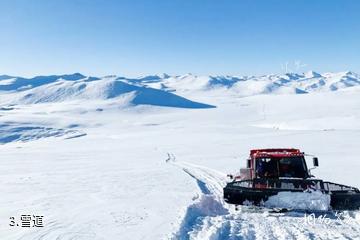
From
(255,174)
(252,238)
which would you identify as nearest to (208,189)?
(255,174)

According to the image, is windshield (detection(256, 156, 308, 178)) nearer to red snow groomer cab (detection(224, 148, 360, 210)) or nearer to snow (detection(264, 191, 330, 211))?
red snow groomer cab (detection(224, 148, 360, 210))

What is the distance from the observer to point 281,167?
13.3 meters

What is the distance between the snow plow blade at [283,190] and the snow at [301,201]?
12cm

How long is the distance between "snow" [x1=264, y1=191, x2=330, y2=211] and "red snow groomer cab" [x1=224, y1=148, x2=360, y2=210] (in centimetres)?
13

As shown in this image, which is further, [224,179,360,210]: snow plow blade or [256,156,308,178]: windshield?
Result: [256,156,308,178]: windshield

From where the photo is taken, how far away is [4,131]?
4190 inches

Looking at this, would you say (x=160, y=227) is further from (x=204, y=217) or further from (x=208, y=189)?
(x=208, y=189)

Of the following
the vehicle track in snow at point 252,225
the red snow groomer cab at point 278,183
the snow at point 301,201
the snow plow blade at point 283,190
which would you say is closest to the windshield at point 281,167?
the red snow groomer cab at point 278,183

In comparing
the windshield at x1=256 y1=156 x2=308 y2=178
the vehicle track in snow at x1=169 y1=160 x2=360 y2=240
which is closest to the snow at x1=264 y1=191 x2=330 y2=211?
the vehicle track in snow at x1=169 y1=160 x2=360 y2=240

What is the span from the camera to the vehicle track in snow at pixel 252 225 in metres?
7.69

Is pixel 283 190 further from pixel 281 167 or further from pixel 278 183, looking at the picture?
pixel 281 167

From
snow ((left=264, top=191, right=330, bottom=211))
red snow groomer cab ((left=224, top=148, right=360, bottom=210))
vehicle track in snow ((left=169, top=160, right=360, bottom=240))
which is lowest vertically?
vehicle track in snow ((left=169, top=160, right=360, bottom=240))

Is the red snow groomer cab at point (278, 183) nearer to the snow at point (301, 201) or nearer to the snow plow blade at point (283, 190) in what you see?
the snow plow blade at point (283, 190)

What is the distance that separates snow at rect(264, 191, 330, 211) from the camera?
1007cm
